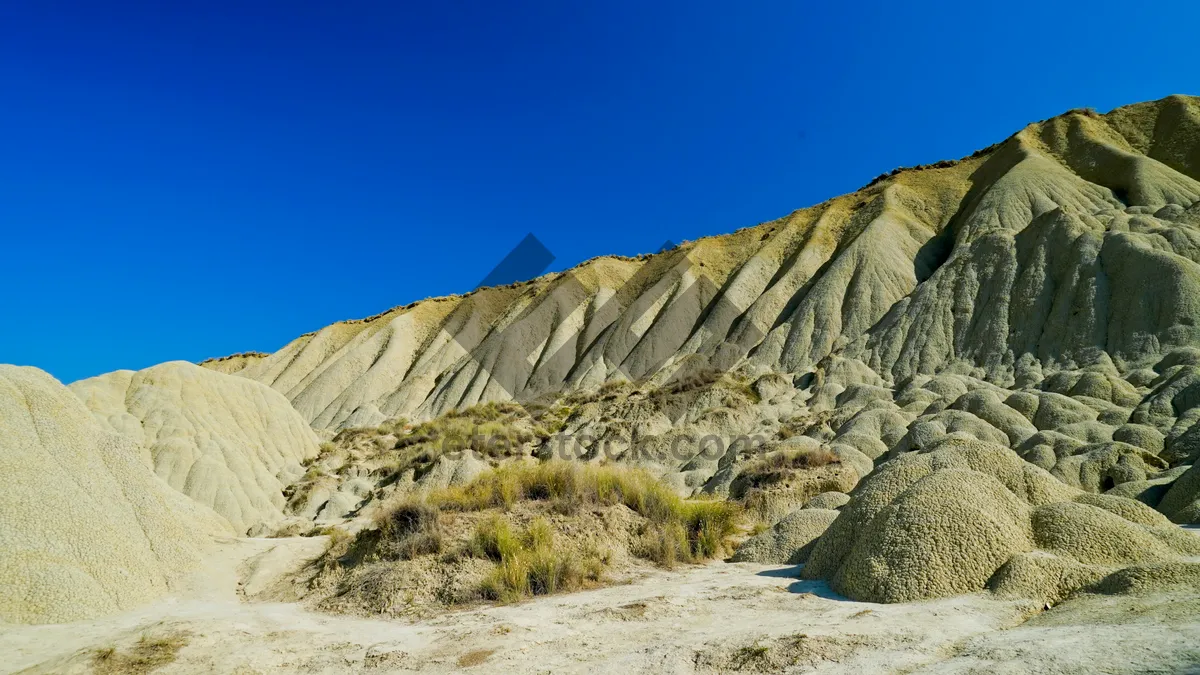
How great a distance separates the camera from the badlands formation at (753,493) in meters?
5.21

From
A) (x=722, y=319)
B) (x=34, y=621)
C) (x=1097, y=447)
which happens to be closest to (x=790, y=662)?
(x=34, y=621)

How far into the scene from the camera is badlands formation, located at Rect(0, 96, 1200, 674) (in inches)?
205

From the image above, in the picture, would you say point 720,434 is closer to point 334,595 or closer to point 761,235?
point 334,595

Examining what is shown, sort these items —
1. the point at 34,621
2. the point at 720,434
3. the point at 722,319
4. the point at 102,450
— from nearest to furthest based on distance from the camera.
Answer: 1. the point at 34,621
2. the point at 102,450
3. the point at 720,434
4. the point at 722,319

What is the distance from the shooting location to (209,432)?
2112cm

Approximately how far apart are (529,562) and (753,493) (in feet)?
23.0

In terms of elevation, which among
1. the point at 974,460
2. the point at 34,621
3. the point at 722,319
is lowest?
the point at 34,621

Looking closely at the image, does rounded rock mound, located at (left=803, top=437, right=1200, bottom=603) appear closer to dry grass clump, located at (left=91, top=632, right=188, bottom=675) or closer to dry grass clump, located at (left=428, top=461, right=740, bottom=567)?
dry grass clump, located at (left=428, top=461, right=740, bottom=567)

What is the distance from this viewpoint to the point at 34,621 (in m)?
6.15

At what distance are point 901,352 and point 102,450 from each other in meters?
32.5

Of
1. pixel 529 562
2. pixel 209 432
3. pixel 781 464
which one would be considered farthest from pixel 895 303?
pixel 209 432

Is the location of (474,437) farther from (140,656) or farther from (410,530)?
(140,656)

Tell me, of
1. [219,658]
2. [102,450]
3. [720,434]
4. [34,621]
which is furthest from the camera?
[720,434]

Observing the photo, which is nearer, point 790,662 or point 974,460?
point 790,662
